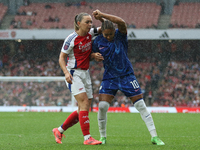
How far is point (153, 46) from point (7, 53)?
11.5m

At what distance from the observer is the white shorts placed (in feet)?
17.4

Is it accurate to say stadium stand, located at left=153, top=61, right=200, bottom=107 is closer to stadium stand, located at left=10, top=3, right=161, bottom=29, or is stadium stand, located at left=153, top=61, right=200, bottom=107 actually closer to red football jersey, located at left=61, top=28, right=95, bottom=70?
stadium stand, located at left=10, top=3, right=161, bottom=29

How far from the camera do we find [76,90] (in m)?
5.29

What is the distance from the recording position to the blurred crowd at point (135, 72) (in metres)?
18.2

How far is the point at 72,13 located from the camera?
2775cm

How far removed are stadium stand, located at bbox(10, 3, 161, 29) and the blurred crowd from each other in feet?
6.50

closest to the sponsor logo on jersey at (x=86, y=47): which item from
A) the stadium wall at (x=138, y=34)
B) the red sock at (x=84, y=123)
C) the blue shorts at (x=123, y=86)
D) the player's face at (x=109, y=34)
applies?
the player's face at (x=109, y=34)

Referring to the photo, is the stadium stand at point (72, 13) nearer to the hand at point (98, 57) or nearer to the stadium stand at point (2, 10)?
the stadium stand at point (2, 10)

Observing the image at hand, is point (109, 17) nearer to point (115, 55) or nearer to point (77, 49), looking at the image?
point (115, 55)

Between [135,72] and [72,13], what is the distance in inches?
291

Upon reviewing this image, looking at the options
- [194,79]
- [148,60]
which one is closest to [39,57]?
[148,60]

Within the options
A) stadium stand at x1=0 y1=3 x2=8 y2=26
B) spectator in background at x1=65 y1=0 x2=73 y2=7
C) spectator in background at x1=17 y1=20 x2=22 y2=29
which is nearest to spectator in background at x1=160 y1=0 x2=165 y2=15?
spectator in background at x1=65 y1=0 x2=73 y2=7

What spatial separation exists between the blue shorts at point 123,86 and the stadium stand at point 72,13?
2003 cm

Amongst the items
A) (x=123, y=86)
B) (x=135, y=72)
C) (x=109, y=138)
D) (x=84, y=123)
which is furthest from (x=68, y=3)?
(x=84, y=123)
